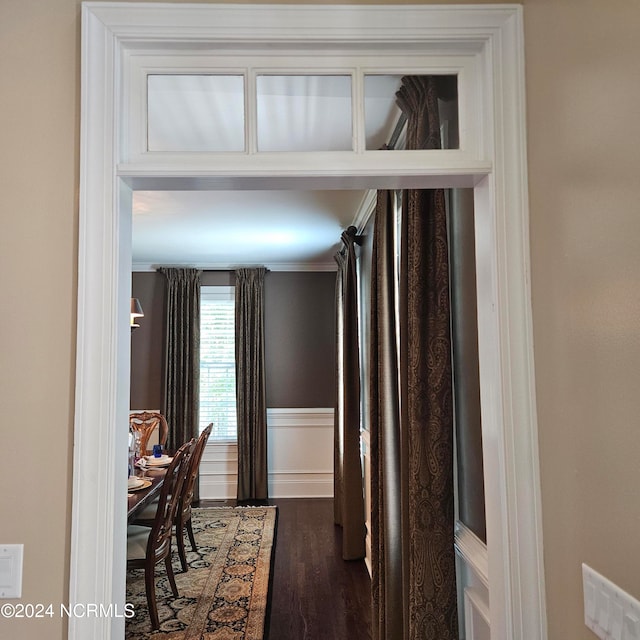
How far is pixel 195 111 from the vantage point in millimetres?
1282

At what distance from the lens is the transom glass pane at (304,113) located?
1.25m

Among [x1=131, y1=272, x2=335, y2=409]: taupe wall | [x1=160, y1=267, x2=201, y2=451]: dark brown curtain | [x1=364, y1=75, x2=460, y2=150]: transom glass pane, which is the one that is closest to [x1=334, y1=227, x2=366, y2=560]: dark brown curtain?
[x1=131, y1=272, x2=335, y2=409]: taupe wall

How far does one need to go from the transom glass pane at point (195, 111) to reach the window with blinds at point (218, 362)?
16.4 ft

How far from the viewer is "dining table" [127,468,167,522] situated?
2.78 m

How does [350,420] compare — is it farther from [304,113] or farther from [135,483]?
[304,113]

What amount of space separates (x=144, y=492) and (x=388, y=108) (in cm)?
267

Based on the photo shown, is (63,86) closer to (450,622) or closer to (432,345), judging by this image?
(432,345)

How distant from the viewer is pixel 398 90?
4.36 feet

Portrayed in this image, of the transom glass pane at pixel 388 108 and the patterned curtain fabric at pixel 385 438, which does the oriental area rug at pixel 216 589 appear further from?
the transom glass pane at pixel 388 108

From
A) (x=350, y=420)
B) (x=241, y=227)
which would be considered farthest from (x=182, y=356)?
(x=350, y=420)

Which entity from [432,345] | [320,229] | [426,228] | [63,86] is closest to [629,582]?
[432,345]

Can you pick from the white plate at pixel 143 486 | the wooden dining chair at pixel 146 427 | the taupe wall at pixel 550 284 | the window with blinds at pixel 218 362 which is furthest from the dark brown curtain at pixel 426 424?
the window with blinds at pixel 218 362

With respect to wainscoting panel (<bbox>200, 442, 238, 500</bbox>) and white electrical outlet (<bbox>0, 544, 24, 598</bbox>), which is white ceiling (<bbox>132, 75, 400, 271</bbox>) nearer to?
white electrical outlet (<bbox>0, 544, 24, 598</bbox>)

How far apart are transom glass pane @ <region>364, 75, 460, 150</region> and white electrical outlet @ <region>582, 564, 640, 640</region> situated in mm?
1011
